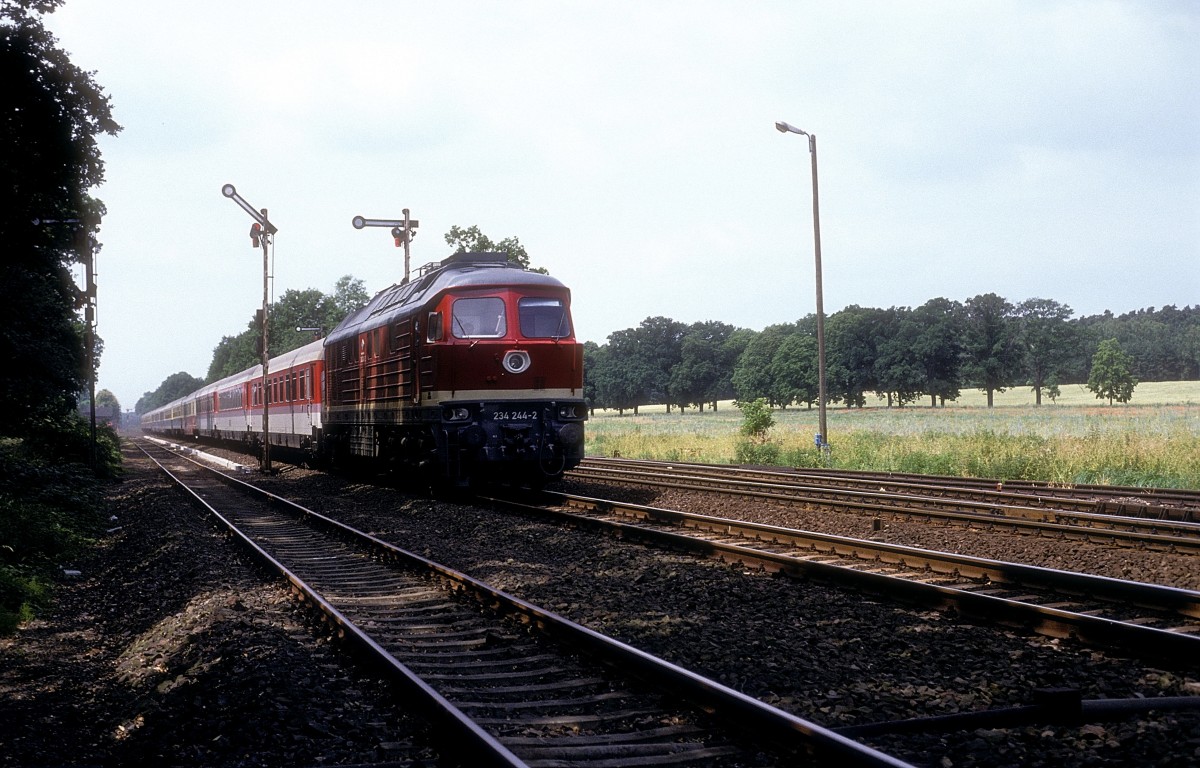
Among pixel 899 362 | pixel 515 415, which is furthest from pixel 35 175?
pixel 899 362

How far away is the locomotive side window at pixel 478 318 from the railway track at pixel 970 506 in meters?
4.10

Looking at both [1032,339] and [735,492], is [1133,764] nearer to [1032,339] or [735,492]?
[735,492]

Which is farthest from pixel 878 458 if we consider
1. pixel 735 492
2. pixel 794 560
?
pixel 794 560

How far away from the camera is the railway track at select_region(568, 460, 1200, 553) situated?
9953 millimetres

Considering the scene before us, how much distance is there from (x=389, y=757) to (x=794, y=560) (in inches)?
190

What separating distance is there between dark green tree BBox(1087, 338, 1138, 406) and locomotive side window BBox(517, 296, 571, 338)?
68.9 metres

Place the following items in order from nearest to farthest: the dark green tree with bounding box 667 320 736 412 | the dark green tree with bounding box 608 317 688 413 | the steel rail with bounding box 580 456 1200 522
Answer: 1. the steel rail with bounding box 580 456 1200 522
2. the dark green tree with bounding box 667 320 736 412
3. the dark green tree with bounding box 608 317 688 413

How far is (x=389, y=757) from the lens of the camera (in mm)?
4277

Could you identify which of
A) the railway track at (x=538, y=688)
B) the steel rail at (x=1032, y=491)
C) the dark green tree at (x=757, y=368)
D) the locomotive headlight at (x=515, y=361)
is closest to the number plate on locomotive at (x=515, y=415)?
the locomotive headlight at (x=515, y=361)

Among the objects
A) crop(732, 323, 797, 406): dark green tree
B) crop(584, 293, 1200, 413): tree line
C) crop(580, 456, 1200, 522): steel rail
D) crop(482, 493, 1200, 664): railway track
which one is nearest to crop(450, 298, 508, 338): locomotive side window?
crop(482, 493, 1200, 664): railway track

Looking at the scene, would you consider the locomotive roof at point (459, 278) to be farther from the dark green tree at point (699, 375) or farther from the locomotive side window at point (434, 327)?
the dark green tree at point (699, 375)

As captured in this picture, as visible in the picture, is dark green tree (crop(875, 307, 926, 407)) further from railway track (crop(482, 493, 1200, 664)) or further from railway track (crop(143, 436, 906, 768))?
railway track (crop(143, 436, 906, 768))

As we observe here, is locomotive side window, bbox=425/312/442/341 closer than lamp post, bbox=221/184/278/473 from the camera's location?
Yes

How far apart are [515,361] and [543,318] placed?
89cm
